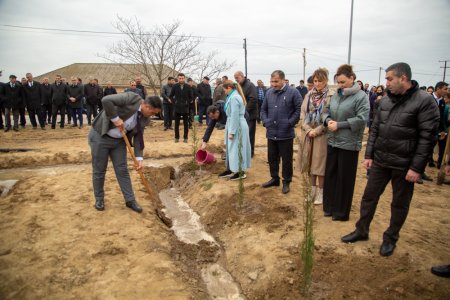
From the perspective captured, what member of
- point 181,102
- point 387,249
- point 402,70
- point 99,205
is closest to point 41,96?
point 181,102

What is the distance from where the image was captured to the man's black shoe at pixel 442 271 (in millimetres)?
2963

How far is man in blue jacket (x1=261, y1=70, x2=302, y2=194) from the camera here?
4832 mm

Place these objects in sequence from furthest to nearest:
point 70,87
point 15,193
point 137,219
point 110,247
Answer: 1. point 70,87
2. point 15,193
3. point 137,219
4. point 110,247

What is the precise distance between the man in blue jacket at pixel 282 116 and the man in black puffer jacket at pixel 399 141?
62.4 inches

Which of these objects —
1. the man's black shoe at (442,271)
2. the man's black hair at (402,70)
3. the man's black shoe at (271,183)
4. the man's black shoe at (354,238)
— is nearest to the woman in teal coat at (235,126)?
the man's black shoe at (271,183)

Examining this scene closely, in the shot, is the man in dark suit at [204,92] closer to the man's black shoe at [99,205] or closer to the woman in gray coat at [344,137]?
the man's black shoe at [99,205]

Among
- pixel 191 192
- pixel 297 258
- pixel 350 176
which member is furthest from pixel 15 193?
pixel 350 176

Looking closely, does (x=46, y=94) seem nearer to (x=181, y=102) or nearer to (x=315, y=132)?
(x=181, y=102)

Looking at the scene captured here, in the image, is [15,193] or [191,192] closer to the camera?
[15,193]

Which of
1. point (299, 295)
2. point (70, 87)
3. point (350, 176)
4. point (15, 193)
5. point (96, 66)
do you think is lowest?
point (299, 295)

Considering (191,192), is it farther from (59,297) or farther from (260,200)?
(59,297)

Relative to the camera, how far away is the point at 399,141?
10.1 ft

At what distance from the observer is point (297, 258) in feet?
11.4

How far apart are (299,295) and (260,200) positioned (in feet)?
6.89
